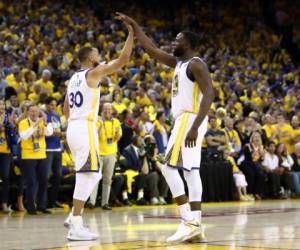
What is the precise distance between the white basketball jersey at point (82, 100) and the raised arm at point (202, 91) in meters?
1.28

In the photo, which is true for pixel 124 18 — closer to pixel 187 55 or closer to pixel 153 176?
pixel 187 55

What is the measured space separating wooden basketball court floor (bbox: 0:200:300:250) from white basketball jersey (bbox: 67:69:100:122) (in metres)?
1.46

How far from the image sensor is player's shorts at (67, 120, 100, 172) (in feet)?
29.8

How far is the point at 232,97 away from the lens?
922 inches

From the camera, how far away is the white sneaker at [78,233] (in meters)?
8.77

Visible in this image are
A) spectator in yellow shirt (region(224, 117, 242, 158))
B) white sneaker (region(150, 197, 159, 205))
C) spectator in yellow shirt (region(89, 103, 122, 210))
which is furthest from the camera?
spectator in yellow shirt (region(224, 117, 242, 158))

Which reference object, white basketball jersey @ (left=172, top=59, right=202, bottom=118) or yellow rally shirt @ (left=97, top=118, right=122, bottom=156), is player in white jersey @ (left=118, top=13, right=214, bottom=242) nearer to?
white basketball jersey @ (left=172, top=59, right=202, bottom=118)

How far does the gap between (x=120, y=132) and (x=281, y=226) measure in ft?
19.5

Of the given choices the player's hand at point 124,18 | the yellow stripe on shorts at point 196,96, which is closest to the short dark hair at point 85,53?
the player's hand at point 124,18

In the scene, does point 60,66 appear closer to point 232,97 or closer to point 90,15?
point 232,97

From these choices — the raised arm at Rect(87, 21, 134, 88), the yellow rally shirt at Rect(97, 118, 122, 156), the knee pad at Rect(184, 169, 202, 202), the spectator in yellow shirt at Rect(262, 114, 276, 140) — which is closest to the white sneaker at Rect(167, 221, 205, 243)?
the knee pad at Rect(184, 169, 202, 202)

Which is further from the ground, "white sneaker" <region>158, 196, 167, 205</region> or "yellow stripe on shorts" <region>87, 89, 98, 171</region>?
"yellow stripe on shorts" <region>87, 89, 98, 171</region>

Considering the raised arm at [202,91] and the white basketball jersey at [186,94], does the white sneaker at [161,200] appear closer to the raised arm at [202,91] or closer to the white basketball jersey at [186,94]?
the white basketball jersey at [186,94]

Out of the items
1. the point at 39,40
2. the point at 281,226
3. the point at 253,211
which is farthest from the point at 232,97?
the point at 281,226
